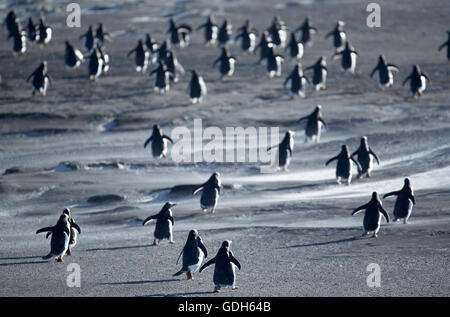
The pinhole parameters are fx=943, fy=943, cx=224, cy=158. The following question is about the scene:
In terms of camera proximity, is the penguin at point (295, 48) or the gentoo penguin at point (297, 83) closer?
Answer: the gentoo penguin at point (297, 83)

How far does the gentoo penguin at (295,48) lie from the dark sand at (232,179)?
567mm

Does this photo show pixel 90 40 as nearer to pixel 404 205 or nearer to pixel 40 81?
pixel 40 81

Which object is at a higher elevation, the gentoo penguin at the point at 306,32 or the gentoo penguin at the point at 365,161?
the gentoo penguin at the point at 306,32

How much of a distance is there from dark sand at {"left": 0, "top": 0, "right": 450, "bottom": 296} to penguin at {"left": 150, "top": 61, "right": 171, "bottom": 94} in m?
0.29

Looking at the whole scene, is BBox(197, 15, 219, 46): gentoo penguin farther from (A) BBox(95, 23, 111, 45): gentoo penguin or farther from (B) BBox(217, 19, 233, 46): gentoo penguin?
(A) BBox(95, 23, 111, 45): gentoo penguin

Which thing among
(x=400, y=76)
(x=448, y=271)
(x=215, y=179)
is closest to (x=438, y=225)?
(x=448, y=271)

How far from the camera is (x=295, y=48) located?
26.9 meters

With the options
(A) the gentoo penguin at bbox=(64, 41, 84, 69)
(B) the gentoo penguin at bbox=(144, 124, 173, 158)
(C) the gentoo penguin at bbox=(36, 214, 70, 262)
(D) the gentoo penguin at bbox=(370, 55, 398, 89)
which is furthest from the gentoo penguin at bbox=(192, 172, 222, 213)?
(A) the gentoo penguin at bbox=(64, 41, 84, 69)

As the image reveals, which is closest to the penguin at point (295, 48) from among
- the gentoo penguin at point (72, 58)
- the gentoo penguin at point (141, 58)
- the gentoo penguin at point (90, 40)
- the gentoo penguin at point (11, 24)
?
the gentoo penguin at point (141, 58)

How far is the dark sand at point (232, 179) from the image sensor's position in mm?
10680

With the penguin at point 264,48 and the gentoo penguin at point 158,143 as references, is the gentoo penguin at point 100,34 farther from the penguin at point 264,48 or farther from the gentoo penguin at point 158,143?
the gentoo penguin at point 158,143

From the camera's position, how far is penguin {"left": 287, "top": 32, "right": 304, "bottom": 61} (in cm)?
2686

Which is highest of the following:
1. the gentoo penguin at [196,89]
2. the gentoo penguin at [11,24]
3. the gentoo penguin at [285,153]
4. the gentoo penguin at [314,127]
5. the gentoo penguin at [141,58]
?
the gentoo penguin at [11,24]
